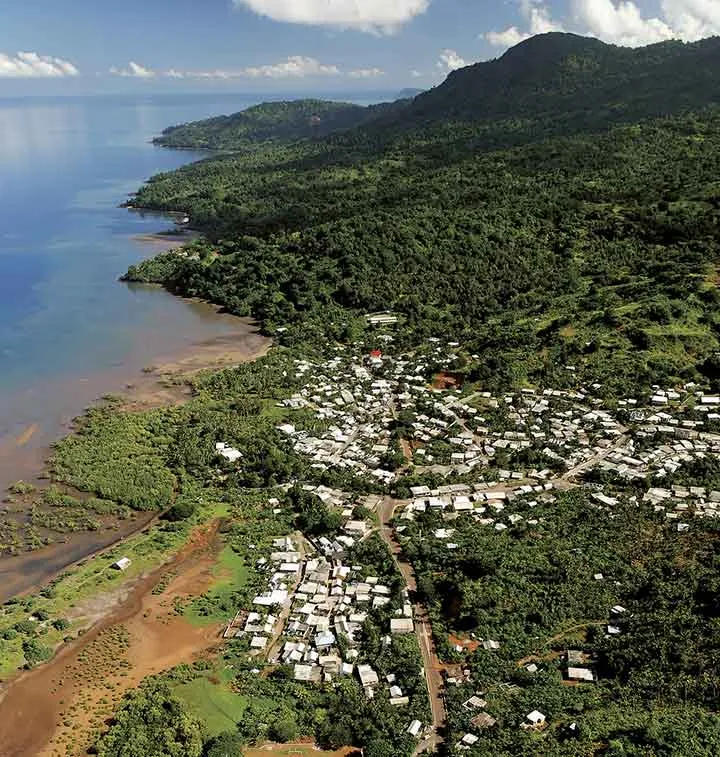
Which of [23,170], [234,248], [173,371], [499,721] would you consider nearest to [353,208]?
[234,248]

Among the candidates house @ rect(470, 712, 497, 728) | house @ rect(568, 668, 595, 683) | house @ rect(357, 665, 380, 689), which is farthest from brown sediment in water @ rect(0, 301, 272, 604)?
house @ rect(568, 668, 595, 683)

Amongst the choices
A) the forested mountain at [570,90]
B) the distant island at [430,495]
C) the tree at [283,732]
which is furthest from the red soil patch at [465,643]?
the forested mountain at [570,90]

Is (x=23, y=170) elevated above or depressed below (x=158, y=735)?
below

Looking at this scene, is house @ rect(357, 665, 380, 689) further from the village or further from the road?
the road

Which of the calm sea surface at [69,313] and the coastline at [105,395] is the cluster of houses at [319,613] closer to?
the coastline at [105,395]

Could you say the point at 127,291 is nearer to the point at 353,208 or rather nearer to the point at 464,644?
the point at 353,208

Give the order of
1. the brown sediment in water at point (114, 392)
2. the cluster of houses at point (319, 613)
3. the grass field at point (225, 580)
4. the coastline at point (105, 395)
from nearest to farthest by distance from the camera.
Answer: the cluster of houses at point (319, 613)
the grass field at point (225, 580)
the brown sediment in water at point (114, 392)
the coastline at point (105, 395)

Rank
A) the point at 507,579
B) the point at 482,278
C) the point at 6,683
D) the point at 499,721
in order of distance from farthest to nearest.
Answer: the point at 482,278
the point at 507,579
the point at 6,683
the point at 499,721
